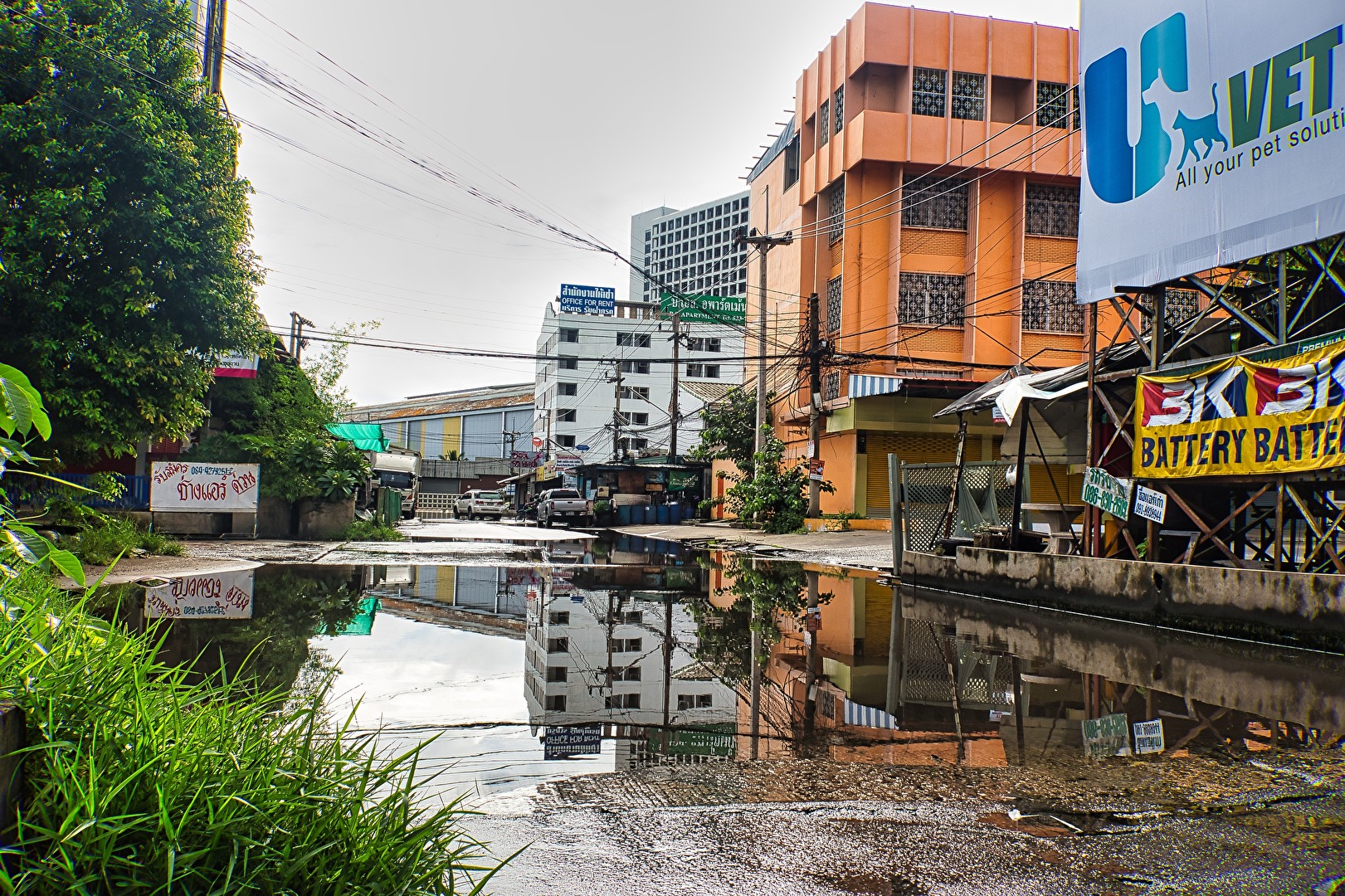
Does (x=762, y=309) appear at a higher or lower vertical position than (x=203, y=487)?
higher

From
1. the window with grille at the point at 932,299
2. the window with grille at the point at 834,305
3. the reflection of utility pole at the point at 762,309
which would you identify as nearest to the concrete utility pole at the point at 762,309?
the reflection of utility pole at the point at 762,309

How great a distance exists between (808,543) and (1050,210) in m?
15.6

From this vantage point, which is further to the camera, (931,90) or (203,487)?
(931,90)

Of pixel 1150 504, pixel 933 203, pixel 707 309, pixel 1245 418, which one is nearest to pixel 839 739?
pixel 1245 418

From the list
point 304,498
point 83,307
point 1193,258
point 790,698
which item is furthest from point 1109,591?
point 304,498

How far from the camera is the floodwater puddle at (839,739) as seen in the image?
11.6 feet

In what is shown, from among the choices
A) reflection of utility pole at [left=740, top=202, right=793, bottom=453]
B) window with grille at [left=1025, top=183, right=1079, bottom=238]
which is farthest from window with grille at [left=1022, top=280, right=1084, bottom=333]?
reflection of utility pole at [left=740, top=202, right=793, bottom=453]

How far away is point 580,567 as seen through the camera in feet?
60.3

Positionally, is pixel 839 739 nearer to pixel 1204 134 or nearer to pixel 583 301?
pixel 1204 134

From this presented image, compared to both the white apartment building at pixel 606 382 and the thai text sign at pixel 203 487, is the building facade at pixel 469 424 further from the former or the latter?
the thai text sign at pixel 203 487

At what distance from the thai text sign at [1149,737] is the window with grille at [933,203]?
1104 inches

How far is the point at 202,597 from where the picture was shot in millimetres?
10914

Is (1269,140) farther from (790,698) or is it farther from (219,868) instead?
(219,868)

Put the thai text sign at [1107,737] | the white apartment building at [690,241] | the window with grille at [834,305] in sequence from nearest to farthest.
A: the thai text sign at [1107,737] → the window with grille at [834,305] → the white apartment building at [690,241]
